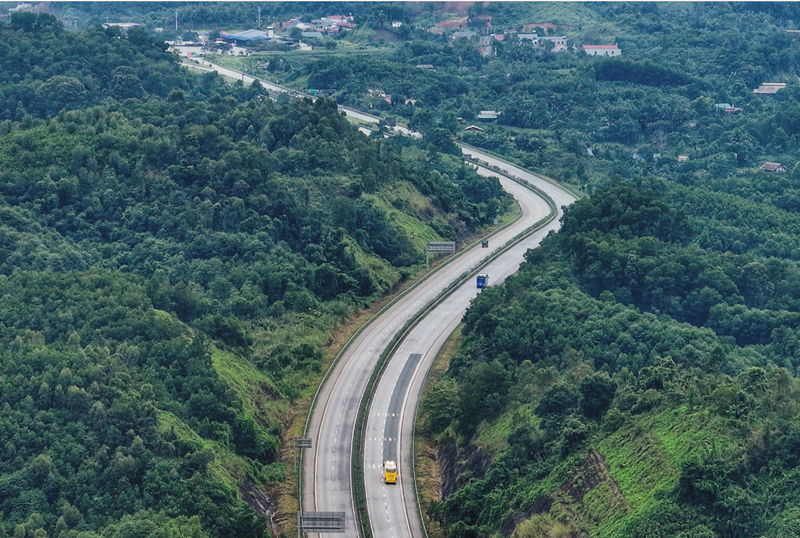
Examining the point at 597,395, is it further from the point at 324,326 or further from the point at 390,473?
the point at 324,326

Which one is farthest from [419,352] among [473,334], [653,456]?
[653,456]

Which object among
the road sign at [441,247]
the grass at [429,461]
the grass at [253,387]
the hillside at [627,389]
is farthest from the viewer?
the road sign at [441,247]

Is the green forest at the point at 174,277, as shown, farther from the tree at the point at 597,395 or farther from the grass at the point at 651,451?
the grass at the point at 651,451

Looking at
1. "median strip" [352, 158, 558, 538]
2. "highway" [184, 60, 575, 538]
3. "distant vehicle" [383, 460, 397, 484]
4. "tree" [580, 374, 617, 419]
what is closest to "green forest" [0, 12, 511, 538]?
"highway" [184, 60, 575, 538]

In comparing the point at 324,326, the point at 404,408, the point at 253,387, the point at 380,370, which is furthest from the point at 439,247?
the point at 253,387

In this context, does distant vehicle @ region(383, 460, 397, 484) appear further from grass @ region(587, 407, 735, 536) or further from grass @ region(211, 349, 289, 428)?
grass @ region(587, 407, 735, 536)

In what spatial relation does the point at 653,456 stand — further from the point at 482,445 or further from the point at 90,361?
the point at 90,361

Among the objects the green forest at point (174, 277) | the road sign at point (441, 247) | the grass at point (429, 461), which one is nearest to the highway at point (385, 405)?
the grass at point (429, 461)
